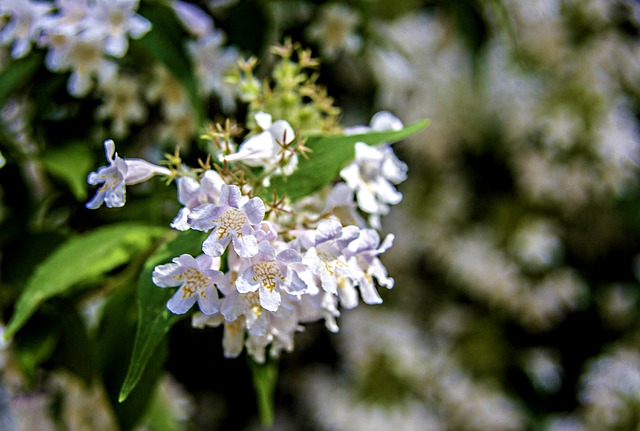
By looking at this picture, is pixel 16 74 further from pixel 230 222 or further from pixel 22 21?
pixel 230 222

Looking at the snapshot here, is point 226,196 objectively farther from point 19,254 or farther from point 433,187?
point 433,187

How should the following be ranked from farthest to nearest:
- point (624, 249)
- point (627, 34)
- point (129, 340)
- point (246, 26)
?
point (624, 249) → point (627, 34) → point (246, 26) → point (129, 340)

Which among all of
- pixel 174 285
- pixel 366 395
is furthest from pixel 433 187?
pixel 174 285

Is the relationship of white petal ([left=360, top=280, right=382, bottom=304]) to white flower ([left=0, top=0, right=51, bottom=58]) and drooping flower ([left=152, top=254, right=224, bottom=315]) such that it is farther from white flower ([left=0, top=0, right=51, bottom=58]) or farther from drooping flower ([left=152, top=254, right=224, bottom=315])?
white flower ([left=0, top=0, right=51, bottom=58])

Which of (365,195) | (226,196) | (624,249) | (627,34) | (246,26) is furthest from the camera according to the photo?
(624,249)

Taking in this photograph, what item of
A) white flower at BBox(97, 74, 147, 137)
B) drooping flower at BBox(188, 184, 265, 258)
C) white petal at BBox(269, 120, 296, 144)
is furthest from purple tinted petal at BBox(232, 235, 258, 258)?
white flower at BBox(97, 74, 147, 137)

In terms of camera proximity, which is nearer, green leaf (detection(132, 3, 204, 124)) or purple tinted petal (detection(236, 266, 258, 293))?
purple tinted petal (detection(236, 266, 258, 293))

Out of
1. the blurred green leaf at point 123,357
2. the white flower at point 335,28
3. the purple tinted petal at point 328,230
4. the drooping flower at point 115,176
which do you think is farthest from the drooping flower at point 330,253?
the white flower at point 335,28
